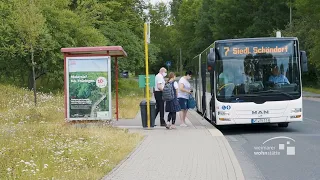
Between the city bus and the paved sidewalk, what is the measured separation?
1.32 m

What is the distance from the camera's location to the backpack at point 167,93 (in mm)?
15633

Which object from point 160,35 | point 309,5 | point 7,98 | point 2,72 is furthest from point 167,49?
point 7,98

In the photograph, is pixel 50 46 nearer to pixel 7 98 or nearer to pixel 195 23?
pixel 7 98

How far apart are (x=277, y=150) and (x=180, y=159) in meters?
3.08

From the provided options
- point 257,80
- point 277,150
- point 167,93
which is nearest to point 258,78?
point 257,80

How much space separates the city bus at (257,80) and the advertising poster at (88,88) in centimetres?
330

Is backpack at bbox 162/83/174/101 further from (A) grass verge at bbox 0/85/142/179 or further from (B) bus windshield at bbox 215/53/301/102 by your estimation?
(A) grass verge at bbox 0/85/142/179

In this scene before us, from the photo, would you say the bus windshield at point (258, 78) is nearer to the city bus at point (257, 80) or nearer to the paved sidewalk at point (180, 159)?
the city bus at point (257, 80)

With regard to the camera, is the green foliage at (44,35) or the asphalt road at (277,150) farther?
the green foliage at (44,35)

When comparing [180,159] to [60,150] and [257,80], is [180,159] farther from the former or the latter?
[257,80]

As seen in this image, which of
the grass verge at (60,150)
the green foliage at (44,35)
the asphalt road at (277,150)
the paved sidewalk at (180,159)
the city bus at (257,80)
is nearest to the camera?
the grass verge at (60,150)

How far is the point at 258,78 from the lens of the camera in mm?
15547

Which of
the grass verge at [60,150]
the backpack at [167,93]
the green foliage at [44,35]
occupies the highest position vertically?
the green foliage at [44,35]

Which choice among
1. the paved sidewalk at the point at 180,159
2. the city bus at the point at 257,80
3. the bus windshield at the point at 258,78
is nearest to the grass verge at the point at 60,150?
the paved sidewalk at the point at 180,159
